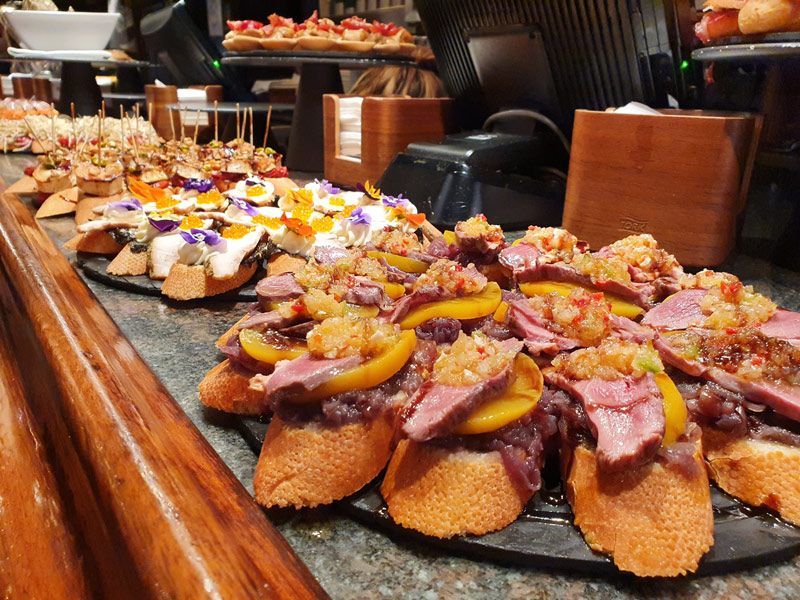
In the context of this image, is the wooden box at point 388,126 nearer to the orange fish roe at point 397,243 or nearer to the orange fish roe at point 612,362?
the orange fish roe at point 397,243

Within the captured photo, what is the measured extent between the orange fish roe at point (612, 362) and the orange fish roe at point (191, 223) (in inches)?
70.7

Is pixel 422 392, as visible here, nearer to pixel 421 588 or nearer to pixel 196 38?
pixel 421 588

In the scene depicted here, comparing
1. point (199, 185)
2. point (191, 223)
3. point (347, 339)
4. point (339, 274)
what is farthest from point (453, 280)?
point (199, 185)

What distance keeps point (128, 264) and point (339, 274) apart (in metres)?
1.24

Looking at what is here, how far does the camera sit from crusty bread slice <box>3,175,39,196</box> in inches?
158

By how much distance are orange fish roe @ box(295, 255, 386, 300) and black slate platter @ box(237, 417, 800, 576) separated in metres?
0.57

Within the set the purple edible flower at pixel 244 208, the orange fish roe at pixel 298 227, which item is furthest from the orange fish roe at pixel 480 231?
the purple edible flower at pixel 244 208

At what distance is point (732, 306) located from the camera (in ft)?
5.16

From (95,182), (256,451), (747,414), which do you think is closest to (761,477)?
(747,414)

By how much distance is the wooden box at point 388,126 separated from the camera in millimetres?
3596

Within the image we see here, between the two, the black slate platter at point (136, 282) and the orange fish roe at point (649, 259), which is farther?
the black slate platter at point (136, 282)

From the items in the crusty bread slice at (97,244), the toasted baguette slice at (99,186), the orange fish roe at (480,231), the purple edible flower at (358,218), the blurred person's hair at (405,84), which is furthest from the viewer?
the blurred person's hair at (405,84)

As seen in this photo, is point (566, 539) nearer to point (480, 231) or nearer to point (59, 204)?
point (480, 231)

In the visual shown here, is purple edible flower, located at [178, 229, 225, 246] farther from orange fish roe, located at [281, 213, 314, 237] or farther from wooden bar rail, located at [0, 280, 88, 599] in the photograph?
wooden bar rail, located at [0, 280, 88, 599]
